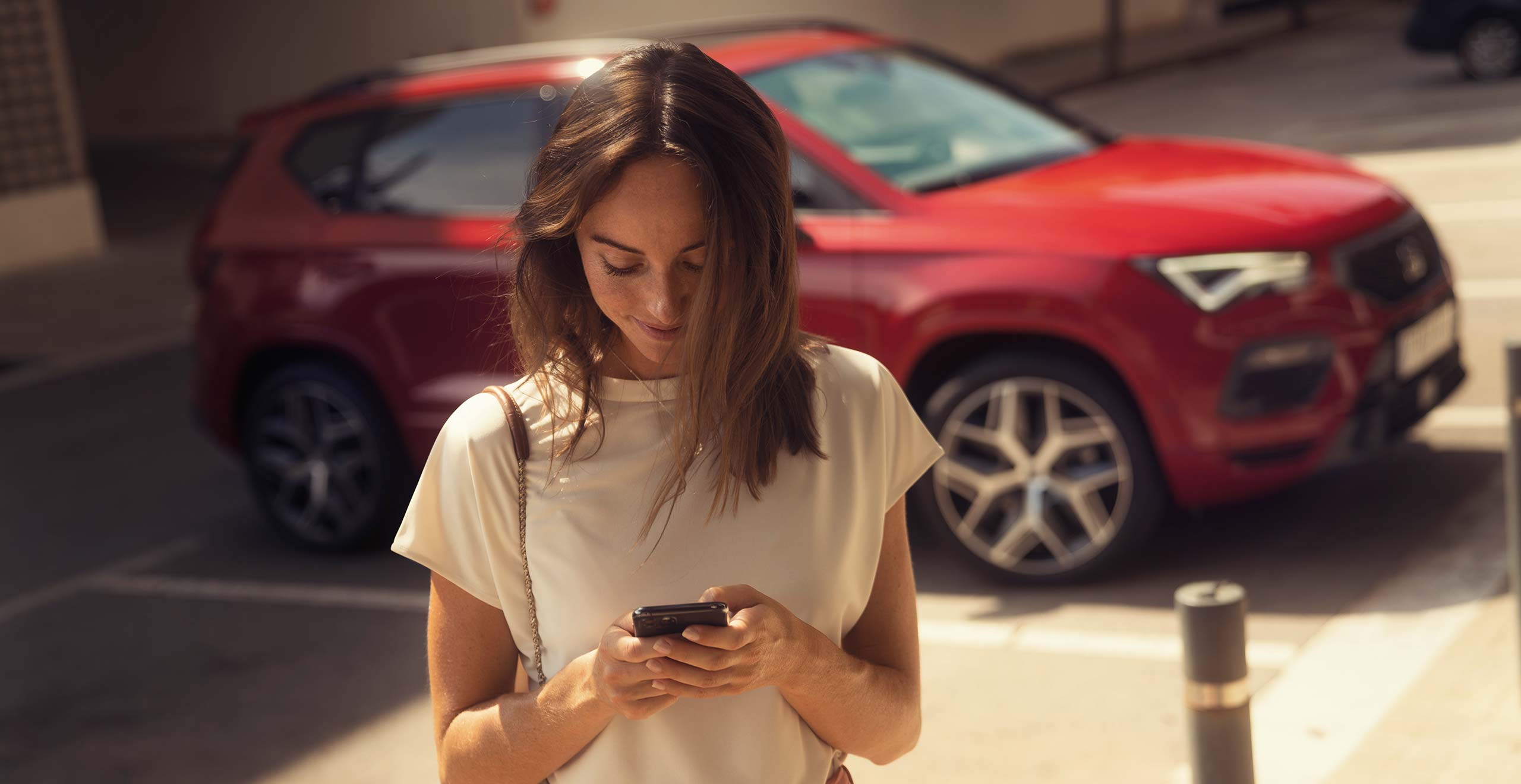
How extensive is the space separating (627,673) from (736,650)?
4.3 inches

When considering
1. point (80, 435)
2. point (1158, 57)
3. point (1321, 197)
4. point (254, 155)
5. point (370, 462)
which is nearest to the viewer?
point (1321, 197)

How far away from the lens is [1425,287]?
18.0ft

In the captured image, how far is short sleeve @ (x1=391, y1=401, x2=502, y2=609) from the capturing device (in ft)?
6.34

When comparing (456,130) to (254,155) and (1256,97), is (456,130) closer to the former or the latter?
(254,155)

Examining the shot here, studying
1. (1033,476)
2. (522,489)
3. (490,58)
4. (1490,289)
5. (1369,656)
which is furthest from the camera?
(1490,289)

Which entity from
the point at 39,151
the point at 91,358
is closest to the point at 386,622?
the point at 91,358

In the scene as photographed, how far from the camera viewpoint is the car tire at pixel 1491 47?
58.7ft

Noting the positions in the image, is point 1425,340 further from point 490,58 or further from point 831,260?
point 490,58

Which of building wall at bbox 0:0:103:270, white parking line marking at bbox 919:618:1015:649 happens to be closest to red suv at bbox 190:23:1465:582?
white parking line marking at bbox 919:618:1015:649

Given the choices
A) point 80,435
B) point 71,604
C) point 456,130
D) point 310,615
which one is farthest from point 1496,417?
point 80,435

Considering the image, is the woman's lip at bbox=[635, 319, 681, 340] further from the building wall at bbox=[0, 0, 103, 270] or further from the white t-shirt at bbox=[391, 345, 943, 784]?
the building wall at bbox=[0, 0, 103, 270]

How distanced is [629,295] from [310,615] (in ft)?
14.9

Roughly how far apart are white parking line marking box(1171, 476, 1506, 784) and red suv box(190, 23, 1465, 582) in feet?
1.45

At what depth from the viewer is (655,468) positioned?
1933 mm
